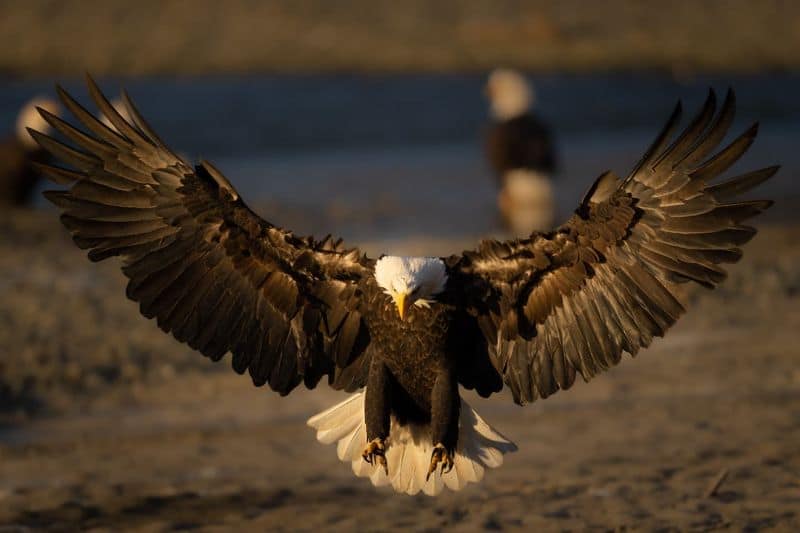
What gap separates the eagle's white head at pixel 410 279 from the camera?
15.5 ft

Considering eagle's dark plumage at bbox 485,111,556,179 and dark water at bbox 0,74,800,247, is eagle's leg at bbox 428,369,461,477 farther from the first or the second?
eagle's dark plumage at bbox 485,111,556,179

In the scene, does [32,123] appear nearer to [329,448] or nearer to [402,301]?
[329,448]

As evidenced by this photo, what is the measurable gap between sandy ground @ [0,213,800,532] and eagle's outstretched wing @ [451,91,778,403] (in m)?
0.75

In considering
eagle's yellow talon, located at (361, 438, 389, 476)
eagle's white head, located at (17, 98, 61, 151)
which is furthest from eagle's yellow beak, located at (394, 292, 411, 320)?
eagle's white head, located at (17, 98, 61, 151)

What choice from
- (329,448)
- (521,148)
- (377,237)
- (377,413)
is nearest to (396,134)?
(521,148)

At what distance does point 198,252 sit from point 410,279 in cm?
82

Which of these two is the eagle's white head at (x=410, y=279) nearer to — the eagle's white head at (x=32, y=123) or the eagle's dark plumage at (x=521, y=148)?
the eagle's dark plumage at (x=521, y=148)

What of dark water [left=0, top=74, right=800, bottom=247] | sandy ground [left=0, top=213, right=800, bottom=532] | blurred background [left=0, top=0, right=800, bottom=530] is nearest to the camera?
sandy ground [left=0, top=213, right=800, bottom=532]

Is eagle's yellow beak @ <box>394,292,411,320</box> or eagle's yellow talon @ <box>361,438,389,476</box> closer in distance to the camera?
eagle's yellow beak @ <box>394,292,411,320</box>

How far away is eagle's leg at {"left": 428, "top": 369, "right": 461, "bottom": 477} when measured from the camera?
5051 mm

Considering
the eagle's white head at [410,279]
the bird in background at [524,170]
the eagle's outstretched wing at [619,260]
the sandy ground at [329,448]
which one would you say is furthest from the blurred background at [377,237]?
the eagle's white head at [410,279]

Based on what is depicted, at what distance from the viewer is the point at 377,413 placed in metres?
5.07

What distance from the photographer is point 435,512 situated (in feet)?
18.4

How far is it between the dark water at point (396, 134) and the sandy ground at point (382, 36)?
929 mm
